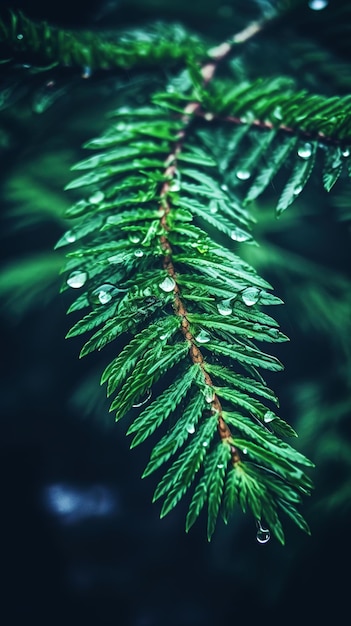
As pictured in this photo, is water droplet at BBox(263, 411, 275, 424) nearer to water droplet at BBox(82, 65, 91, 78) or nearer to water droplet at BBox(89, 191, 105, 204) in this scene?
water droplet at BBox(89, 191, 105, 204)

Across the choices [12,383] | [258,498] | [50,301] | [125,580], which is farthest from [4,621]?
[258,498]

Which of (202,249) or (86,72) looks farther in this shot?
(86,72)

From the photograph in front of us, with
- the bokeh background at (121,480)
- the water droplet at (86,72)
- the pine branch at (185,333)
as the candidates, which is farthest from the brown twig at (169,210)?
the bokeh background at (121,480)

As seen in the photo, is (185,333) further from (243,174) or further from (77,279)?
(243,174)

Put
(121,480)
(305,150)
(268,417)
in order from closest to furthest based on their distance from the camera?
(268,417) < (305,150) < (121,480)

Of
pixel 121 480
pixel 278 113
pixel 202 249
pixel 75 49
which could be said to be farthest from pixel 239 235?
pixel 121 480

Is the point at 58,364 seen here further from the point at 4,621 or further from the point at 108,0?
the point at 108,0

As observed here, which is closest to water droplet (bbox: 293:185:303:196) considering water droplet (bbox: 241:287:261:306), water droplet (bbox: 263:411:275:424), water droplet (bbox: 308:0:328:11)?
water droplet (bbox: 241:287:261:306)
